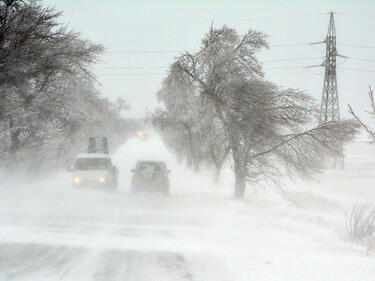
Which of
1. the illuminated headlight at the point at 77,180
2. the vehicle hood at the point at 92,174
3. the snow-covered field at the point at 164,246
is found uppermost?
the vehicle hood at the point at 92,174

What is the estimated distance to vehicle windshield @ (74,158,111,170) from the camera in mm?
24259

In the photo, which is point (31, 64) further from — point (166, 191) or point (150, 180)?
point (166, 191)

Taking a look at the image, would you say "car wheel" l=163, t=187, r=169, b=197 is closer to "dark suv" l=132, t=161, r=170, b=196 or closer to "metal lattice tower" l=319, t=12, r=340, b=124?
"dark suv" l=132, t=161, r=170, b=196

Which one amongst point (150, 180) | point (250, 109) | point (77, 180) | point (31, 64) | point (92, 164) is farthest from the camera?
point (92, 164)

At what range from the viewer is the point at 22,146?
25.5m

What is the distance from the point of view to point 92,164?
24500mm

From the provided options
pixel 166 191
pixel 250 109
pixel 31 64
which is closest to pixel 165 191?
pixel 166 191

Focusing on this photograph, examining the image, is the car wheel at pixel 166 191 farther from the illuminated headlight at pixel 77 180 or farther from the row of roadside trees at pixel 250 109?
the illuminated headlight at pixel 77 180

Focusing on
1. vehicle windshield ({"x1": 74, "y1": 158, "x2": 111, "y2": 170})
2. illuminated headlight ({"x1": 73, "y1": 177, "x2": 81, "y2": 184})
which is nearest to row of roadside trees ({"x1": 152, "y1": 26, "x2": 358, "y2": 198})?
vehicle windshield ({"x1": 74, "y1": 158, "x2": 111, "y2": 170})

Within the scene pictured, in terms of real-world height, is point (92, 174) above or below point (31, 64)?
below

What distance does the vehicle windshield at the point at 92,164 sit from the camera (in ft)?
79.6

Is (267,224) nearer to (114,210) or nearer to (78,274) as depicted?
(114,210)

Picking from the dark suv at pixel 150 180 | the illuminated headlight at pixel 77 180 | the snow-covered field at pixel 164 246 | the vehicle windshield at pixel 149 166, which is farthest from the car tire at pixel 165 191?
the snow-covered field at pixel 164 246

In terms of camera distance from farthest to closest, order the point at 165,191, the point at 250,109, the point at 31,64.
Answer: the point at 165,191, the point at 250,109, the point at 31,64
